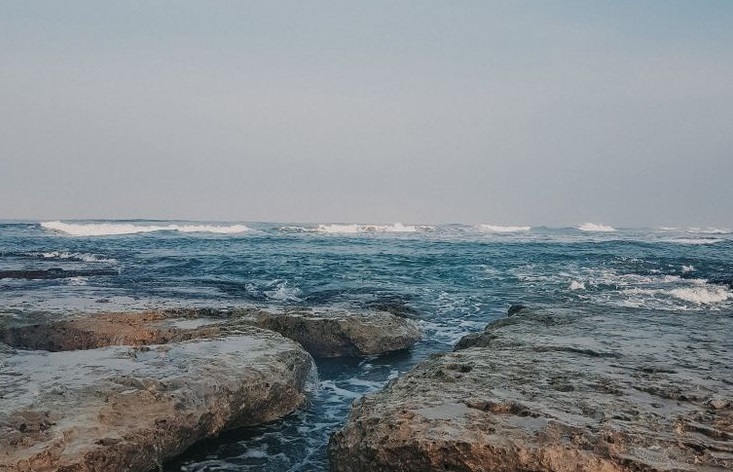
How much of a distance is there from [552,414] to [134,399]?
10.5ft

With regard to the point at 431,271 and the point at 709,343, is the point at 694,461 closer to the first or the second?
the point at 709,343

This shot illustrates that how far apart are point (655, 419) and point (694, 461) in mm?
522

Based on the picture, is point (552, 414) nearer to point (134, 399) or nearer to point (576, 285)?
point (134, 399)

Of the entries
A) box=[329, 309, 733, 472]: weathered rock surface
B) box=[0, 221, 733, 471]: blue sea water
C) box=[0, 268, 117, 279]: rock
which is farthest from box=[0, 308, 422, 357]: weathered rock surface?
box=[0, 268, 117, 279]: rock

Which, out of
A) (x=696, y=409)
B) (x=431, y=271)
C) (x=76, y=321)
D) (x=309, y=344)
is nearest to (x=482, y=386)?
(x=696, y=409)

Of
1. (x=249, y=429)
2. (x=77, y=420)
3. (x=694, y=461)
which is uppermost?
(x=694, y=461)

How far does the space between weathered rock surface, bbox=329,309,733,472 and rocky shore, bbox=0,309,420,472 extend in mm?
1297

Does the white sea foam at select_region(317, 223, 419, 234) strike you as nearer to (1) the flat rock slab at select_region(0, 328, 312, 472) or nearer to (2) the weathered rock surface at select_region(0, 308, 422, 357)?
(2) the weathered rock surface at select_region(0, 308, 422, 357)

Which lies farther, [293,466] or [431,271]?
[431,271]

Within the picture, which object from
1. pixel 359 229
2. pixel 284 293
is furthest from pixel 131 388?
pixel 359 229

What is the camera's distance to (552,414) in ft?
11.8

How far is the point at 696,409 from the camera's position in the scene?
12.2 feet

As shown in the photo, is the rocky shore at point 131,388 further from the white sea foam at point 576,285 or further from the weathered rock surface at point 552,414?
A: the white sea foam at point 576,285

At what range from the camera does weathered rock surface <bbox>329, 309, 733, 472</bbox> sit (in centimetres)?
315
